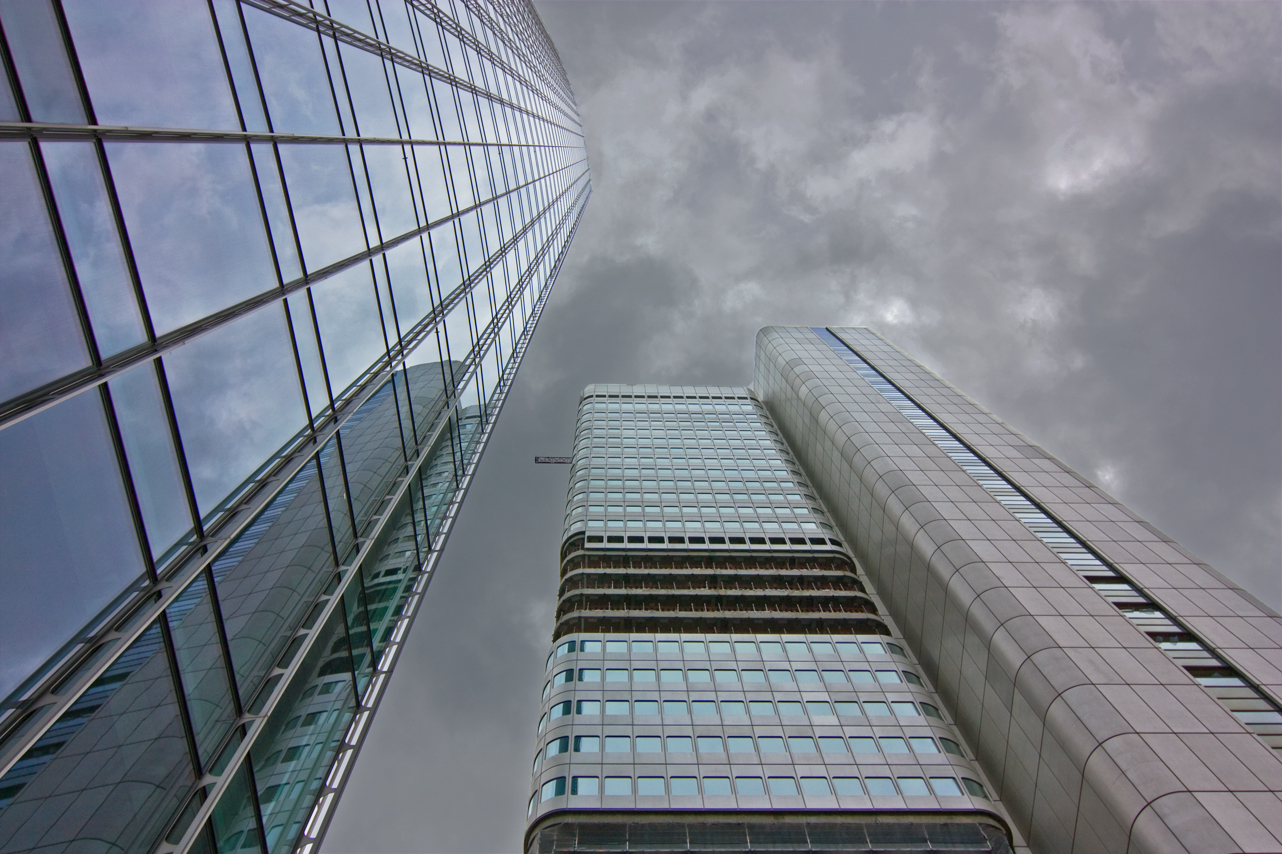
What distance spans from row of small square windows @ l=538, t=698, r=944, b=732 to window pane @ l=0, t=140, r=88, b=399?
111 ft

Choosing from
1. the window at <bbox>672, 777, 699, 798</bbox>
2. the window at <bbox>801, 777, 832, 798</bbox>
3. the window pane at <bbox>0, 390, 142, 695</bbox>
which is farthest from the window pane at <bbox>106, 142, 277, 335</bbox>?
the window at <bbox>801, 777, 832, 798</bbox>

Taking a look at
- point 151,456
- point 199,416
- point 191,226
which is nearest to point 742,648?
point 199,416

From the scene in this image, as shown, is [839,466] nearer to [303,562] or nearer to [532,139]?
[532,139]

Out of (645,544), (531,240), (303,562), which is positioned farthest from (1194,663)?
(531,240)

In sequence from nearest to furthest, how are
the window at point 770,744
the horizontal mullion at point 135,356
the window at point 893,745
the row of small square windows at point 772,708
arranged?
the horizontal mullion at point 135,356
the window at point 770,744
the window at point 893,745
the row of small square windows at point 772,708

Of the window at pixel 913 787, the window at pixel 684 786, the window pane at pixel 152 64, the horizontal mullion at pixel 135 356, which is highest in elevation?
the window pane at pixel 152 64

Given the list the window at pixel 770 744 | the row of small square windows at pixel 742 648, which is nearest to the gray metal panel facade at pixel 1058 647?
the row of small square windows at pixel 742 648

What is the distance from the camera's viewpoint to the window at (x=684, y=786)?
31.0 metres

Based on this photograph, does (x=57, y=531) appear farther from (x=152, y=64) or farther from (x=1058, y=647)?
(x=1058, y=647)

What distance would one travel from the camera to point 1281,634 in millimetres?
32281

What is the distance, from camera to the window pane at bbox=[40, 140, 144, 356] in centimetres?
675

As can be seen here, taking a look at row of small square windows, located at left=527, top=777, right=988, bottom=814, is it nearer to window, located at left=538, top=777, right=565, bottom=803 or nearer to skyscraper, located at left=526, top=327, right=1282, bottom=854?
window, located at left=538, top=777, right=565, bottom=803

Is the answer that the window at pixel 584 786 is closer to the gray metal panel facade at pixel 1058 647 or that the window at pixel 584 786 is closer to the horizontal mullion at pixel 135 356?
the gray metal panel facade at pixel 1058 647

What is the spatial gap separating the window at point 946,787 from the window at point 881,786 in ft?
6.43
